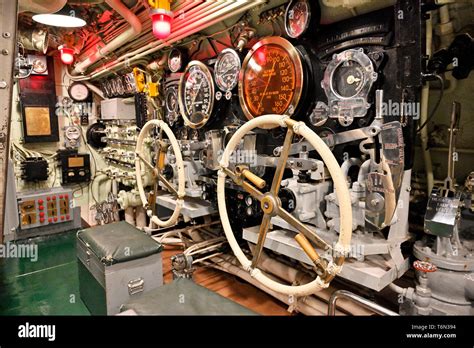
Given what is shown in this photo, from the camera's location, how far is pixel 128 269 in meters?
1.96

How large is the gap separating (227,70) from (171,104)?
105cm

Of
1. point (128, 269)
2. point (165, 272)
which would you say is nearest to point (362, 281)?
point (128, 269)

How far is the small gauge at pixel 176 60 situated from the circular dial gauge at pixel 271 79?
98 centimetres

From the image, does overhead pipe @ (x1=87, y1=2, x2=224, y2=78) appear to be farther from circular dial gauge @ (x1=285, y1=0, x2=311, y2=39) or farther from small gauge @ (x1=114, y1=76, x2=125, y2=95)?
small gauge @ (x1=114, y1=76, x2=125, y2=95)

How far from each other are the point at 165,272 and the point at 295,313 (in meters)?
1.31

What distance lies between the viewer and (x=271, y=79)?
209cm

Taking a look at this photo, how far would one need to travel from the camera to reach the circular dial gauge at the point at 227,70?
7.78 ft

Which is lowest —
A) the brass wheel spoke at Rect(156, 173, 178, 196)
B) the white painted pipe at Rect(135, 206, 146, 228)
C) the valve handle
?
the white painted pipe at Rect(135, 206, 146, 228)

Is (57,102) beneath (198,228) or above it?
above

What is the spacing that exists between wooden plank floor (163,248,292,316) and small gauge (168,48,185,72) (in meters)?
1.96

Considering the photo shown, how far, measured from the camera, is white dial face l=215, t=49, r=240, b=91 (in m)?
2.37

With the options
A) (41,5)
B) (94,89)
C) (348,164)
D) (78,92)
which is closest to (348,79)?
(348,164)

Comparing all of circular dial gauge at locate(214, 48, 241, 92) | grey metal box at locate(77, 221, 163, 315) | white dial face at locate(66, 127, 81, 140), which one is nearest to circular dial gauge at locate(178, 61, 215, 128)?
circular dial gauge at locate(214, 48, 241, 92)
